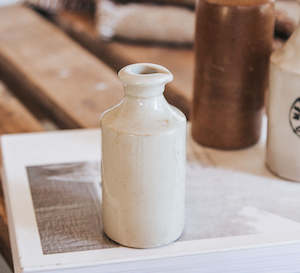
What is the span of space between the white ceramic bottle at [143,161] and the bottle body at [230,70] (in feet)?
0.69

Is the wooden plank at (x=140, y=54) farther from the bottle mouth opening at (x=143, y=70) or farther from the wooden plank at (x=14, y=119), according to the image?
the bottle mouth opening at (x=143, y=70)

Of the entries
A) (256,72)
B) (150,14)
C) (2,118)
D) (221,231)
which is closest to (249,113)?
(256,72)

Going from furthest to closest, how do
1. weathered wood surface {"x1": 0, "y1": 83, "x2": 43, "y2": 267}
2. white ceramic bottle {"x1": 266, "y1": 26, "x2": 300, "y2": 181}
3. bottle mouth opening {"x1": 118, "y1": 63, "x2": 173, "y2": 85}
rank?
weathered wood surface {"x1": 0, "y1": 83, "x2": 43, "y2": 267}
white ceramic bottle {"x1": 266, "y1": 26, "x2": 300, "y2": 181}
bottle mouth opening {"x1": 118, "y1": 63, "x2": 173, "y2": 85}

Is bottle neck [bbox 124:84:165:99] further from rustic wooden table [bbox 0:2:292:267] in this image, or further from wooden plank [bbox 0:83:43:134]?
wooden plank [bbox 0:83:43:134]

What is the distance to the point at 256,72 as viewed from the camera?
818mm

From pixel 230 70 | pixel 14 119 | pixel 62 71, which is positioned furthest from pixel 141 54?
pixel 230 70

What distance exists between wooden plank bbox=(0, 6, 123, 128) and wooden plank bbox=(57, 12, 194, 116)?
1.9 inches

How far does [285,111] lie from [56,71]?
621 mm

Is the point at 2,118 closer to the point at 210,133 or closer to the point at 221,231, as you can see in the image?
the point at 210,133

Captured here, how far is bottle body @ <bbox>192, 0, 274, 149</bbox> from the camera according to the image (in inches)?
31.1

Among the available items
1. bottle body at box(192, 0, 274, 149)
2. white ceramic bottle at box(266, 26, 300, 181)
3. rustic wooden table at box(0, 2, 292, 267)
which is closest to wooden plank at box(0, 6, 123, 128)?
rustic wooden table at box(0, 2, 292, 267)

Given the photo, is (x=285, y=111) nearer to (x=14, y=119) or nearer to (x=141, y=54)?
(x=14, y=119)

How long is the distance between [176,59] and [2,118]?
392mm

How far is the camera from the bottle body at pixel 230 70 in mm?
791
